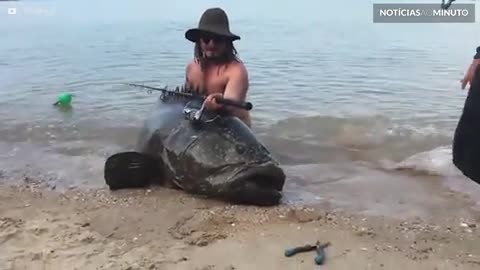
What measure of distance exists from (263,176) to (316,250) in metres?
1.34

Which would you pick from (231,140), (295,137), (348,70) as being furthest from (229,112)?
(348,70)

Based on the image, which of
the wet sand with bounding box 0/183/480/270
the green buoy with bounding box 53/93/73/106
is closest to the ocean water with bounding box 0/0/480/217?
the green buoy with bounding box 53/93/73/106

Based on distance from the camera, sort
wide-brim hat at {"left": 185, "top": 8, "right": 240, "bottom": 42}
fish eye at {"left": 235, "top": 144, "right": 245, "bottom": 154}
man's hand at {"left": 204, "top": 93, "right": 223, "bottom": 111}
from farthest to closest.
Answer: wide-brim hat at {"left": 185, "top": 8, "right": 240, "bottom": 42}, man's hand at {"left": 204, "top": 93, "right": 223, "bottom": 111}, fish eye at {"left": 235, "top": 144, "right": 245, "bottom": 154}

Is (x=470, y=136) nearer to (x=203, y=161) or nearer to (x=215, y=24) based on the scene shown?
(x=203, y=161)

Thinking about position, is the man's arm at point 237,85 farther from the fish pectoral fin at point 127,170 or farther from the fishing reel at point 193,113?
the fish pectoral fin at point 127,170

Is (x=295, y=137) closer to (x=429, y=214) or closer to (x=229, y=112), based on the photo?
Answer: (x=229, y=112)

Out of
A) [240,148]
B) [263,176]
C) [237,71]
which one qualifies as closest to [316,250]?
[263,176]

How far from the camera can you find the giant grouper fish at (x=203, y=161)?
565 centimetres

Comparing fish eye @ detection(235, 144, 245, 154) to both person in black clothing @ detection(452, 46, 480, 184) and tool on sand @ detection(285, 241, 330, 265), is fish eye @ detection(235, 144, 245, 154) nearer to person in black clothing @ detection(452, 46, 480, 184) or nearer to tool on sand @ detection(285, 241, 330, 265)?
tool on sand @ detection(285, 241, 330, 265)

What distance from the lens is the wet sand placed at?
4.29 metres

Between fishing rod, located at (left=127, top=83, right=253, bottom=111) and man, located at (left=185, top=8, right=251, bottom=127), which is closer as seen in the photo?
fishing rod, located at (left=127, top=83, right=253, bottom=111)

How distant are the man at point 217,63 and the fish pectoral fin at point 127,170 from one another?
0.97m

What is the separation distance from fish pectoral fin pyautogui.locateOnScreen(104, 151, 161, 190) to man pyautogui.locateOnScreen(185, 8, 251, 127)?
968 mm

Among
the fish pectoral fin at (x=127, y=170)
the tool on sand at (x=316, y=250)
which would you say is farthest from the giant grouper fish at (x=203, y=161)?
the tool on sand at (x=316, y=250)
